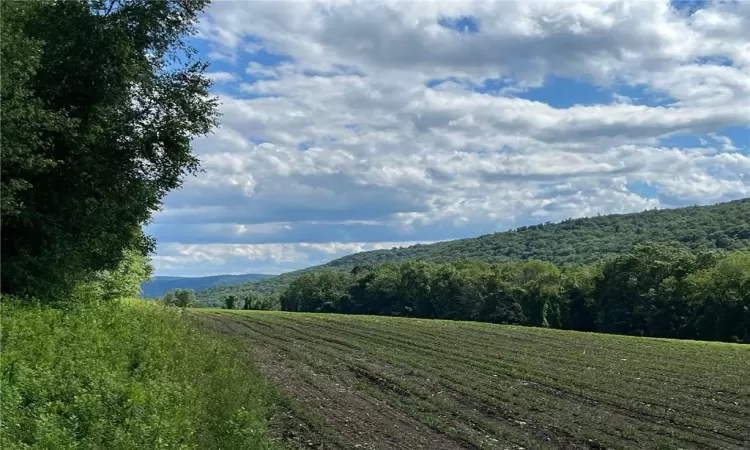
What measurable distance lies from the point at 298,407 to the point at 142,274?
3783 cm

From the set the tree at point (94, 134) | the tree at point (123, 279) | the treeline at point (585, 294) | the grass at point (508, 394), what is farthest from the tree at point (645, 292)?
the tree at point (94, 134)

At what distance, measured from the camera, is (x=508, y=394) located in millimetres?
22156

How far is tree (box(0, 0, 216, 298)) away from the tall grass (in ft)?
11.3

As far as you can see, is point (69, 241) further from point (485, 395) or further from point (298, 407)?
point (485, 395)

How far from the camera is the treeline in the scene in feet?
241

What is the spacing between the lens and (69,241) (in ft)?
66.4

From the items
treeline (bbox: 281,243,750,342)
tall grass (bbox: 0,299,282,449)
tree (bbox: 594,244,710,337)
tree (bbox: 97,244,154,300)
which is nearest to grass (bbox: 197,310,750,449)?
tall grass (bbox: 0,299,282,449)

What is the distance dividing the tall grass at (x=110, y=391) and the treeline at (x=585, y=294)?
66.1 meters

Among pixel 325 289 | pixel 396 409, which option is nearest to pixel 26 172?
pixel 396 409

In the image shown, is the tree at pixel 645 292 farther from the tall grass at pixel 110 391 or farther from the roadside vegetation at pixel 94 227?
the tall grass at pixel 110 391

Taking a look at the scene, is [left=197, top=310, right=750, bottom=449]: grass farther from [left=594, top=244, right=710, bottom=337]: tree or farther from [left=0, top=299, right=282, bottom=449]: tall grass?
[left=594, top=244, right=710, bottom=337]: tree

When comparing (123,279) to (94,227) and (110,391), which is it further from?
(110,391)

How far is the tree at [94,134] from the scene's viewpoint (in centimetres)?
1872

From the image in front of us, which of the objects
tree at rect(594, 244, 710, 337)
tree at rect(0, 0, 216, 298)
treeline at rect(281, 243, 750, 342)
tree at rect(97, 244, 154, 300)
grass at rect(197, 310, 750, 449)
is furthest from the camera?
tree at rect(594, 244, 710, 337)
